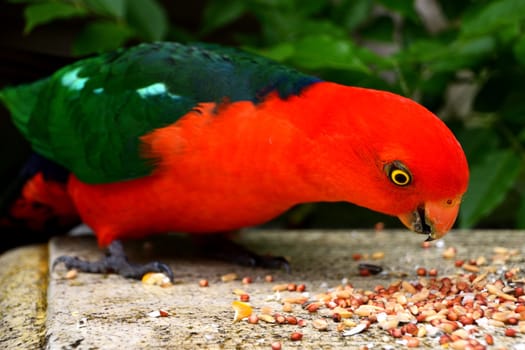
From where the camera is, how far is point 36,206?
2.94 metres

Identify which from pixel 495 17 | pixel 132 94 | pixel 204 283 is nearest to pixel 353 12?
pixel 495 17

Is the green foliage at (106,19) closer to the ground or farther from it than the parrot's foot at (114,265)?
farther from it

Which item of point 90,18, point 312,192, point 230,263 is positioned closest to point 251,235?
point 230,263

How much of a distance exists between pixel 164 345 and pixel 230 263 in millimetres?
1005

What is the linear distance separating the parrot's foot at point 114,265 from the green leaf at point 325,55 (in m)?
1.07

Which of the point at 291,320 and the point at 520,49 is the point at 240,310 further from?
the point at 520,49

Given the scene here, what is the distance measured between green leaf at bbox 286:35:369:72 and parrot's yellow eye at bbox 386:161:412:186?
35.7 inches

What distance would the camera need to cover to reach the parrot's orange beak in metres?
1.91

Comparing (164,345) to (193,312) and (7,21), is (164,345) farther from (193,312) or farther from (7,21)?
(7,21)

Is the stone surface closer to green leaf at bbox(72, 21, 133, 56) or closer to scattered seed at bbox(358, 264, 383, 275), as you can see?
scattered seed at bbox(358, 264, 383, 275)

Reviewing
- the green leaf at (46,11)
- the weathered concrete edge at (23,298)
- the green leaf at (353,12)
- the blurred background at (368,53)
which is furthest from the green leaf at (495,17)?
the weathered concrete edge at (23,298)

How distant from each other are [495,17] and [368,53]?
0.56 m

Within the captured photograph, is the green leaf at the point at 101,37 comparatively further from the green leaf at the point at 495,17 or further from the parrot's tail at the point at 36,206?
the green leaf at the point at 495,17

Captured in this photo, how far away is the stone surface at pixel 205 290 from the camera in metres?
1.66
